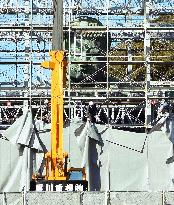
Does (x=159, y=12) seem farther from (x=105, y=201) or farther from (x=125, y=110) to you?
(x=105, y=201)

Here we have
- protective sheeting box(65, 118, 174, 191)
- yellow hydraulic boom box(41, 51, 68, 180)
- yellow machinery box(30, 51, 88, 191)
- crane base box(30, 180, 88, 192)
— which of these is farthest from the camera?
protective sheeting box(65, 118, 174, 191)

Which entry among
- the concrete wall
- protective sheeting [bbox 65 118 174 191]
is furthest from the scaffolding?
the concrete wall

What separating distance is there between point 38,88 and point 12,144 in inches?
110

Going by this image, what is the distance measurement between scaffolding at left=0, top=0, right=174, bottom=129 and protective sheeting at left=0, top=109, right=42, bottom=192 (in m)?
1.26

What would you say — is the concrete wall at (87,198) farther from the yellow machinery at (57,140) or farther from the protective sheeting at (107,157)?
the protective sheeting at (107,157)

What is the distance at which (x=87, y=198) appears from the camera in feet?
43.7

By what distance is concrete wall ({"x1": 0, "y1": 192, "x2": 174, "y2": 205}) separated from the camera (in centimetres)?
1328

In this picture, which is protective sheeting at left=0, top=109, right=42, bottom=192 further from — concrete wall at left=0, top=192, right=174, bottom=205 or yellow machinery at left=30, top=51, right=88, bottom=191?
concrete wall at left=0, top=192, right=174, bottom=205

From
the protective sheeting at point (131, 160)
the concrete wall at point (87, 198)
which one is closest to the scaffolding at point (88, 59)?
the protective sheeting at point (131, 160)

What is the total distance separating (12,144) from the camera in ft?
67.8

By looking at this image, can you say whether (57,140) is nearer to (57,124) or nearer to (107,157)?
(57,124)

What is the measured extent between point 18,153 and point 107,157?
2873 mm

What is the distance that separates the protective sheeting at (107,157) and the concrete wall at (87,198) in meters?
7.25

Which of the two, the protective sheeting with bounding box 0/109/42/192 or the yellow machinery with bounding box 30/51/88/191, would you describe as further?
the protective sheeting with bounding box 0/109/42/192
